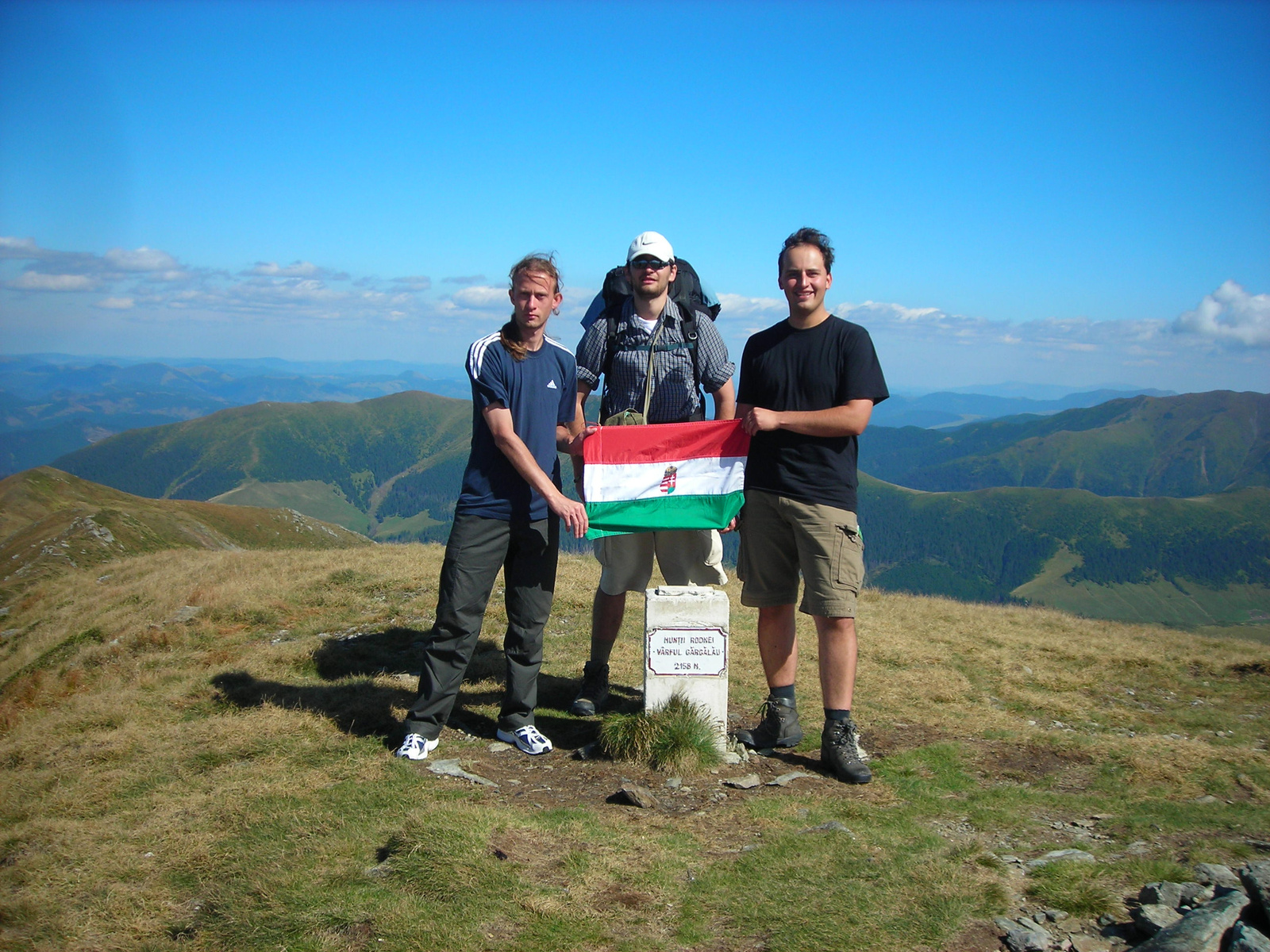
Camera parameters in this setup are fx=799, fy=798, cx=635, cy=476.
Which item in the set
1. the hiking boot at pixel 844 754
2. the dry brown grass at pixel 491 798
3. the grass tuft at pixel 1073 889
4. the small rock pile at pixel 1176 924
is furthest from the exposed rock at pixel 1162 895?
the hiking boot at pixel 844 754

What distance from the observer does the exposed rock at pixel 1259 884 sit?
4.06m

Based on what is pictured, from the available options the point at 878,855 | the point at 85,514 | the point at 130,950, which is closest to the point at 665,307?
the point at 878,855

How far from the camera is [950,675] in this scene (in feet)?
34.4

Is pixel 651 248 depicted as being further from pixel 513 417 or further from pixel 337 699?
pixel 337 699

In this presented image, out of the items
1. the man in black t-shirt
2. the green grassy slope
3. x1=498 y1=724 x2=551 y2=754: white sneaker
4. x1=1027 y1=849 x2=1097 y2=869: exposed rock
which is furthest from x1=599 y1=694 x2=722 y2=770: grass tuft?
the green grassy slope

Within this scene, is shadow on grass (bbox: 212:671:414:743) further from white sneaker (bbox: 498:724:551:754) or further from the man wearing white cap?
the man wearing white cap

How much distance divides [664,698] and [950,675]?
5380mm

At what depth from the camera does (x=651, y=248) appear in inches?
255

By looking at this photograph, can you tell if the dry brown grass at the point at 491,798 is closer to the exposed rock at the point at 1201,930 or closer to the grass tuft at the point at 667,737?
the grass tuft at the point at 667,737

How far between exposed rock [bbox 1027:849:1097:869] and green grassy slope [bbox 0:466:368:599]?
78.3 feet

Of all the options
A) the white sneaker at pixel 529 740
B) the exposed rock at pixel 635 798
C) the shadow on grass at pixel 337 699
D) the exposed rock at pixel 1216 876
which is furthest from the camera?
the shadow on grass at pixel 337 699

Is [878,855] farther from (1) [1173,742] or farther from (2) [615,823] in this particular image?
(1) [1173,742]

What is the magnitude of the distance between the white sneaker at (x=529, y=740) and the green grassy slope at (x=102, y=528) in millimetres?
19832

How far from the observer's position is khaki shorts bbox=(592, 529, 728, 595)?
7324mm
